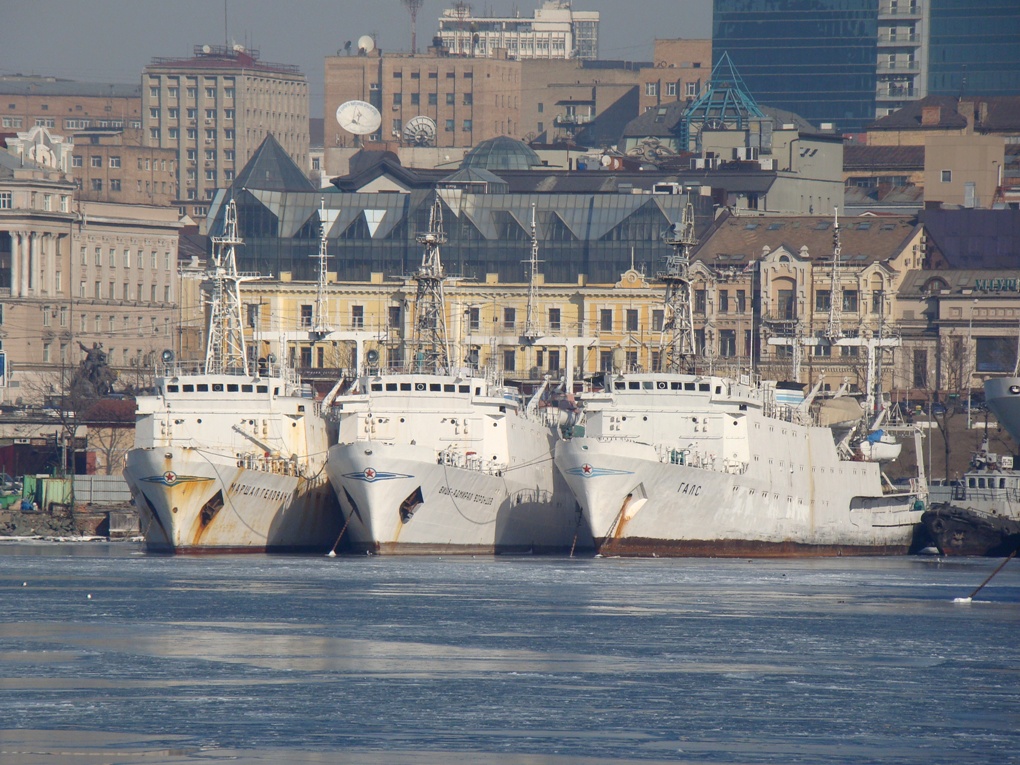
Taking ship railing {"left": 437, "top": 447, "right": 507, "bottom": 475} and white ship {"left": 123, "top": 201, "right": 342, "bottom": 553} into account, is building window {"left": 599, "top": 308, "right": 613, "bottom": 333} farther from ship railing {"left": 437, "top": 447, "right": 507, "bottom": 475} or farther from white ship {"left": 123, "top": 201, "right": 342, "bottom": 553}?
ship railing {"left": 437, "top": 447, "right": 507, "bottom": 475}

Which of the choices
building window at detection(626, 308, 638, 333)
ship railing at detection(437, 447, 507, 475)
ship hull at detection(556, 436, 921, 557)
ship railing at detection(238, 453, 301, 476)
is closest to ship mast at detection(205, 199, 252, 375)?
ship railing at detection(238, 453, 301, 476)

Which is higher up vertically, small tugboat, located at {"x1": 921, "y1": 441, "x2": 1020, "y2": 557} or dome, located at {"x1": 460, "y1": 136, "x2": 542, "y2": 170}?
dome, located at {"x1": 460, "y1": 136, "x2": 542, "y2": 170}

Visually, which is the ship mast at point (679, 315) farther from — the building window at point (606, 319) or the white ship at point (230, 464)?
the building window at point (606, 319)

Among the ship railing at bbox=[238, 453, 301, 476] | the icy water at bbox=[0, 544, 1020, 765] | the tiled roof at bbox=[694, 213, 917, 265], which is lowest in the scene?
the icy water at bbox=[0, 544, 1020, 765]

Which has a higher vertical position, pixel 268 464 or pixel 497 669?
pixel 268 464

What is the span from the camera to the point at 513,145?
610 ft

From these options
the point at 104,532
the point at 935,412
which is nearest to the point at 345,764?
the point at 104,532

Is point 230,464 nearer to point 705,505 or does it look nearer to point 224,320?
point 224,320

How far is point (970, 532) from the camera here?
3848 inches

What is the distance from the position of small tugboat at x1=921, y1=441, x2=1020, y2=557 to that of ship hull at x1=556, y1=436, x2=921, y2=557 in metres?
3.45

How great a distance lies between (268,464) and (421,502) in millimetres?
6667

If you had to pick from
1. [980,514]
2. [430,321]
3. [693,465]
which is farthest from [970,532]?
[430,321]

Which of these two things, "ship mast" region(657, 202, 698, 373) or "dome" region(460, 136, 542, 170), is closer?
"ship mast" region(657, 202, 698, 373)

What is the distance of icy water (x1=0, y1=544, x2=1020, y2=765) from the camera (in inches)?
1572
